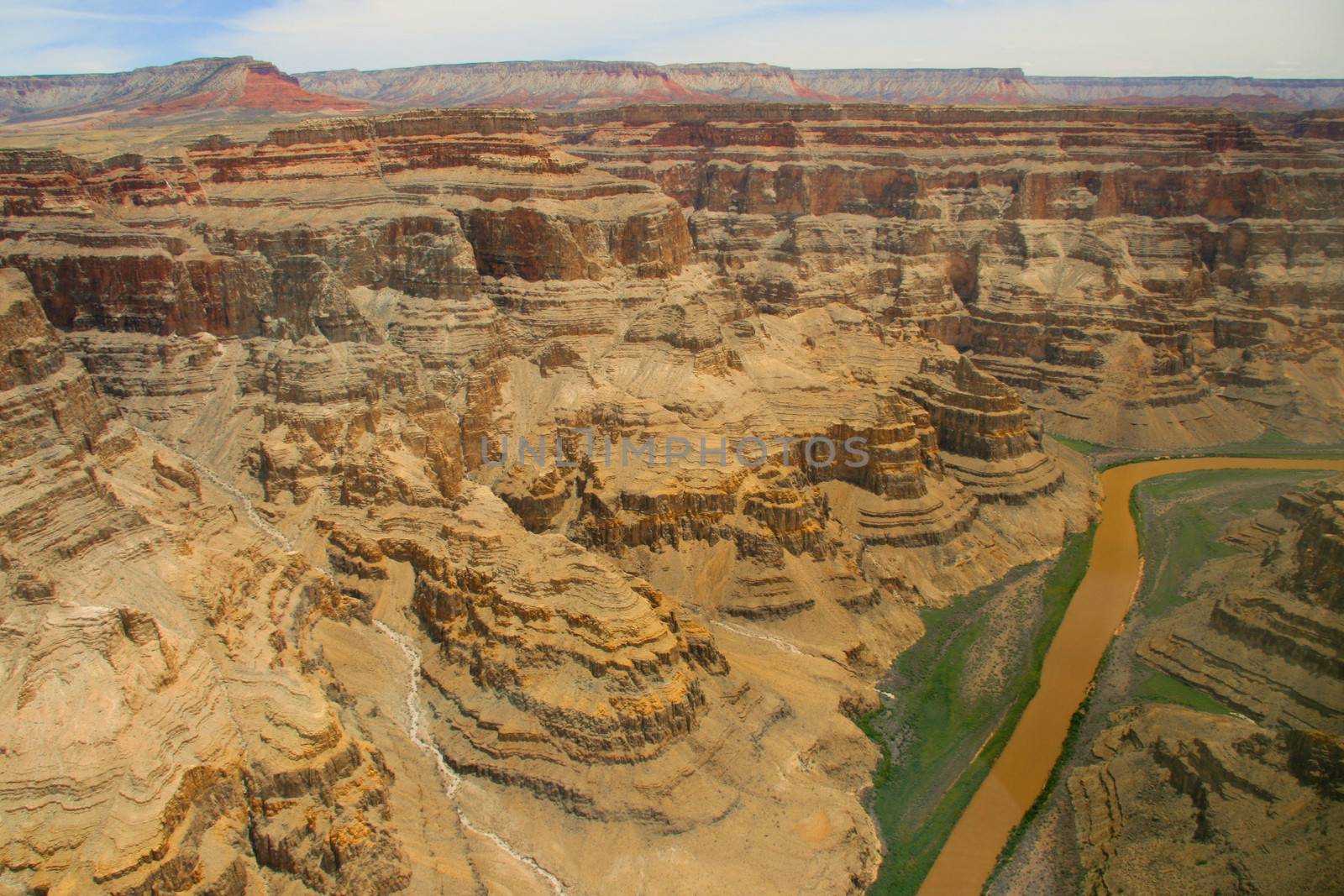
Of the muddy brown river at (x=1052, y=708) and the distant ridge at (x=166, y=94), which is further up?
the distant ridge at (x=166, y=94)

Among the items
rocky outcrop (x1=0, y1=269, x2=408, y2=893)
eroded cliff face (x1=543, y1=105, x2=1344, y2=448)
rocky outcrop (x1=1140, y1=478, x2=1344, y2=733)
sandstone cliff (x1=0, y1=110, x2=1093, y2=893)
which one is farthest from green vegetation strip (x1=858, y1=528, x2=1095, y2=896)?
eroded cliff face (x1=543, y1=105, x2=1344, y2=448)

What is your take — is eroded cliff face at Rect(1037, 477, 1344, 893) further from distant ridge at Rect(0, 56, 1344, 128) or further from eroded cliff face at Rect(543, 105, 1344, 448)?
distant ridge at Rect(0, 56, 1344, 128)

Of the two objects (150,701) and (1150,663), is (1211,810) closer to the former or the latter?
(1150,663)

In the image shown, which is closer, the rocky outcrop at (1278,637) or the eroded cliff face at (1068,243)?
the rocky outcrop at (1278,637)

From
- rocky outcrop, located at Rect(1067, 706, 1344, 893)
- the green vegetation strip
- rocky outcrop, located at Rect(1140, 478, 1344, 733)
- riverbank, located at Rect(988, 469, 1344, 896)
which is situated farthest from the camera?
rocky outcrop, located at Rect(1140, 478, 1344, 733)

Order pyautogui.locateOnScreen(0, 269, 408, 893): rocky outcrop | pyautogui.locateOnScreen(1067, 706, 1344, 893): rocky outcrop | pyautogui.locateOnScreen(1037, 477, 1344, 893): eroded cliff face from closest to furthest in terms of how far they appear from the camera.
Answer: pyautogui.locateOnScreen(0, 269, 408, 893): rocky outcrop, pyautogui.locateOnScreen(1067, 706, 1344, 893): rocky outcrop, pyautogui.locateOnScreen(1037, 477, 1344, 893): eroded cliff face

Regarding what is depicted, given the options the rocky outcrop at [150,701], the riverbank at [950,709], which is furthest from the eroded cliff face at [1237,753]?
the rocky outcrop at [150,701]

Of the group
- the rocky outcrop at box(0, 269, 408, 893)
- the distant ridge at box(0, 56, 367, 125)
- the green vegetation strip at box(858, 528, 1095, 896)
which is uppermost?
the distant ridge at box(0, 56, 367, 125)

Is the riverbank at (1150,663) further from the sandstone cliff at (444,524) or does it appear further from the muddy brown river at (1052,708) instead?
the sandstone cliff at (444,524)
